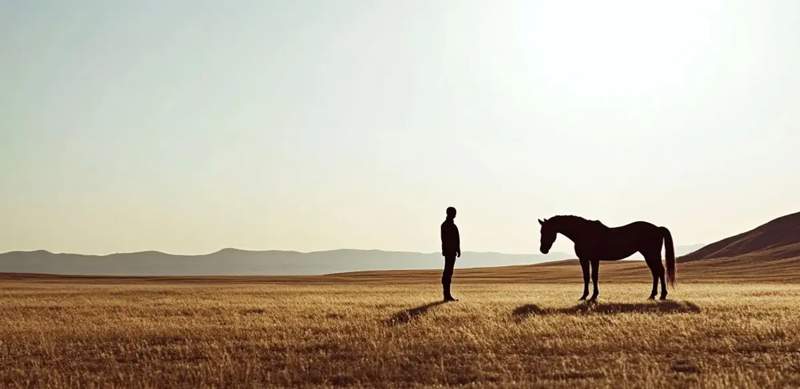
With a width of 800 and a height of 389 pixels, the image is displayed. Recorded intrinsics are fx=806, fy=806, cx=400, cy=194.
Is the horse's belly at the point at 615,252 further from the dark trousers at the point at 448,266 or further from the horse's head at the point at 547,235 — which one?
the dark trousers at the point at 448,266

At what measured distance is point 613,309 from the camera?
72.5ft

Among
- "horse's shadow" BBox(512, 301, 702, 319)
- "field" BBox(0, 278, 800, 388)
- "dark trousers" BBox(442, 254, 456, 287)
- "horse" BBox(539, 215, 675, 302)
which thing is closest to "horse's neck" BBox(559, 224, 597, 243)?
"horse" BBox(539, 215, 675, 302)

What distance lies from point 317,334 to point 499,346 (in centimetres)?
435

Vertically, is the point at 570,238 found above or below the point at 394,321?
above

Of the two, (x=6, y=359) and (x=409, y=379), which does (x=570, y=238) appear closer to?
(x=409, y=379)

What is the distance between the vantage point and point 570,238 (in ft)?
87.7

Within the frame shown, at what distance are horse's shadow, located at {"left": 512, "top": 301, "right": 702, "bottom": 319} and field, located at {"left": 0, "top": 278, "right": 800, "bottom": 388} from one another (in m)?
0.05

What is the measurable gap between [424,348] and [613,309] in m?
8.82

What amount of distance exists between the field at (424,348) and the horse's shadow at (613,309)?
53 mm

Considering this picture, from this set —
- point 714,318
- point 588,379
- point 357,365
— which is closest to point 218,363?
point 357,365

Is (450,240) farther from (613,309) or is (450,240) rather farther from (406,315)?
(613,309)

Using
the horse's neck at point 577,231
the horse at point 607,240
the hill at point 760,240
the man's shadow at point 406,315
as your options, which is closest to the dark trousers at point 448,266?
the man's shadow at point 406,315

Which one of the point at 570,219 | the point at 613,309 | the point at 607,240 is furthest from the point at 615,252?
the point at 613,309

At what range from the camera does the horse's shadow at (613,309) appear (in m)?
21.1
